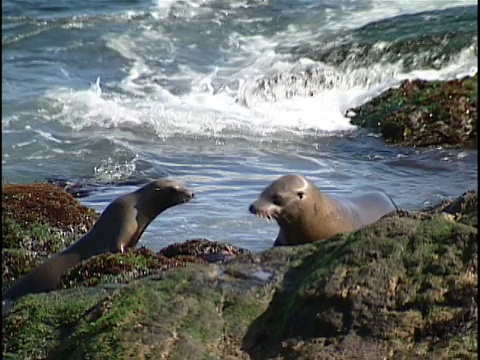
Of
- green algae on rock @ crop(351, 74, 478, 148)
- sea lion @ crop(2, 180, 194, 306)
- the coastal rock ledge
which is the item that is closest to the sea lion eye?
sea lion @ crop(2, 180, 194, 306)

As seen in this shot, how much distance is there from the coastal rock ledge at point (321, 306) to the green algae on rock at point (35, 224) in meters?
2.75

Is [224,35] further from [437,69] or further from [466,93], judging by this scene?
[466,93]

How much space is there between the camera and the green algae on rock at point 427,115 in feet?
38.5

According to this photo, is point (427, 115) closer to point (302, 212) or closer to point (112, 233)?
point (302, 212)

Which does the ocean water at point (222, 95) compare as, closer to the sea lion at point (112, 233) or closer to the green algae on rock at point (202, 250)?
the sea lion at point (112, 233)

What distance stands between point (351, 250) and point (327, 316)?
24cm

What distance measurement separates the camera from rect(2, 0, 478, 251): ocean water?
10.1 m

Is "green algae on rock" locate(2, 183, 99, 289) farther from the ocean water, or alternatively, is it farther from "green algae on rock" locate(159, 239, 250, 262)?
"green algae on rock" locate(159, 239, 250, 262)

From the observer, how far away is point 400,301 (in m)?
3.32

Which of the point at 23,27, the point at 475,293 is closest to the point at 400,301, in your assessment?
the point at 475,293

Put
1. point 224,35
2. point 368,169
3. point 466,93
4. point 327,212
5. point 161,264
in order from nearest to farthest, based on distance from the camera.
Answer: point 161,264
point 327,212
point 368,169
point 466,93
point 224,35

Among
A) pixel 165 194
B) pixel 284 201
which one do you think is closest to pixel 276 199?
pixel 284 201

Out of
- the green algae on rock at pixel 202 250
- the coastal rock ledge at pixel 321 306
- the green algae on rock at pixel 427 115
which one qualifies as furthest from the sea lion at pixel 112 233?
the green algae on rock at pixel 427 115

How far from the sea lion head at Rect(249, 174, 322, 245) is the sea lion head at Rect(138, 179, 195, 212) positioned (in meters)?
0.99
